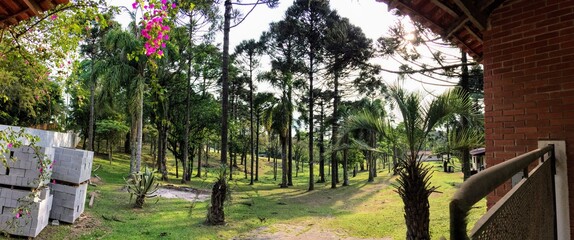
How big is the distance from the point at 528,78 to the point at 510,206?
2.35 metres

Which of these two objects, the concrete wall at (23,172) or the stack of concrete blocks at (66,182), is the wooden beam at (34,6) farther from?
the stack of concrete blocks at (66,182)

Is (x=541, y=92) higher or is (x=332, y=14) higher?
(x=332, y=14)

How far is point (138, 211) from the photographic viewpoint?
9.41m

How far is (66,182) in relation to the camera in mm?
6797

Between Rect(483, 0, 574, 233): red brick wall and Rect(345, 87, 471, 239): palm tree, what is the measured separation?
2.28 metres

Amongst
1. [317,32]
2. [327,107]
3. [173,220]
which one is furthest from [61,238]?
[327,107]

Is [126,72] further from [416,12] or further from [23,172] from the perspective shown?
[416,12]

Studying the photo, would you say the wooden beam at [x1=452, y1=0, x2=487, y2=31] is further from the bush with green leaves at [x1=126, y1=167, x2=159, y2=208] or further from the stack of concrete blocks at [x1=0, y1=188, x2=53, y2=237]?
the bush with green leaves at [x1=126, y1=167, x2=159, y2=208]

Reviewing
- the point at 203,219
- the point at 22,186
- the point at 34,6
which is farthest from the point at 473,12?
the point at 203,219

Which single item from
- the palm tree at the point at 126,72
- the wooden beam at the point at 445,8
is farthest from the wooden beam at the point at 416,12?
the palm tree at the point at 126,72

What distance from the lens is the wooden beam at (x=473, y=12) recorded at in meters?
3.01

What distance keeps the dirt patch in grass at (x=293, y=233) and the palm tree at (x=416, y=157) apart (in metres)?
2.50

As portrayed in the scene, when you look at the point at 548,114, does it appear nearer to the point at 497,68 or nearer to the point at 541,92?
the point at 541,92

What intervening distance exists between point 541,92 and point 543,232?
1.49m
